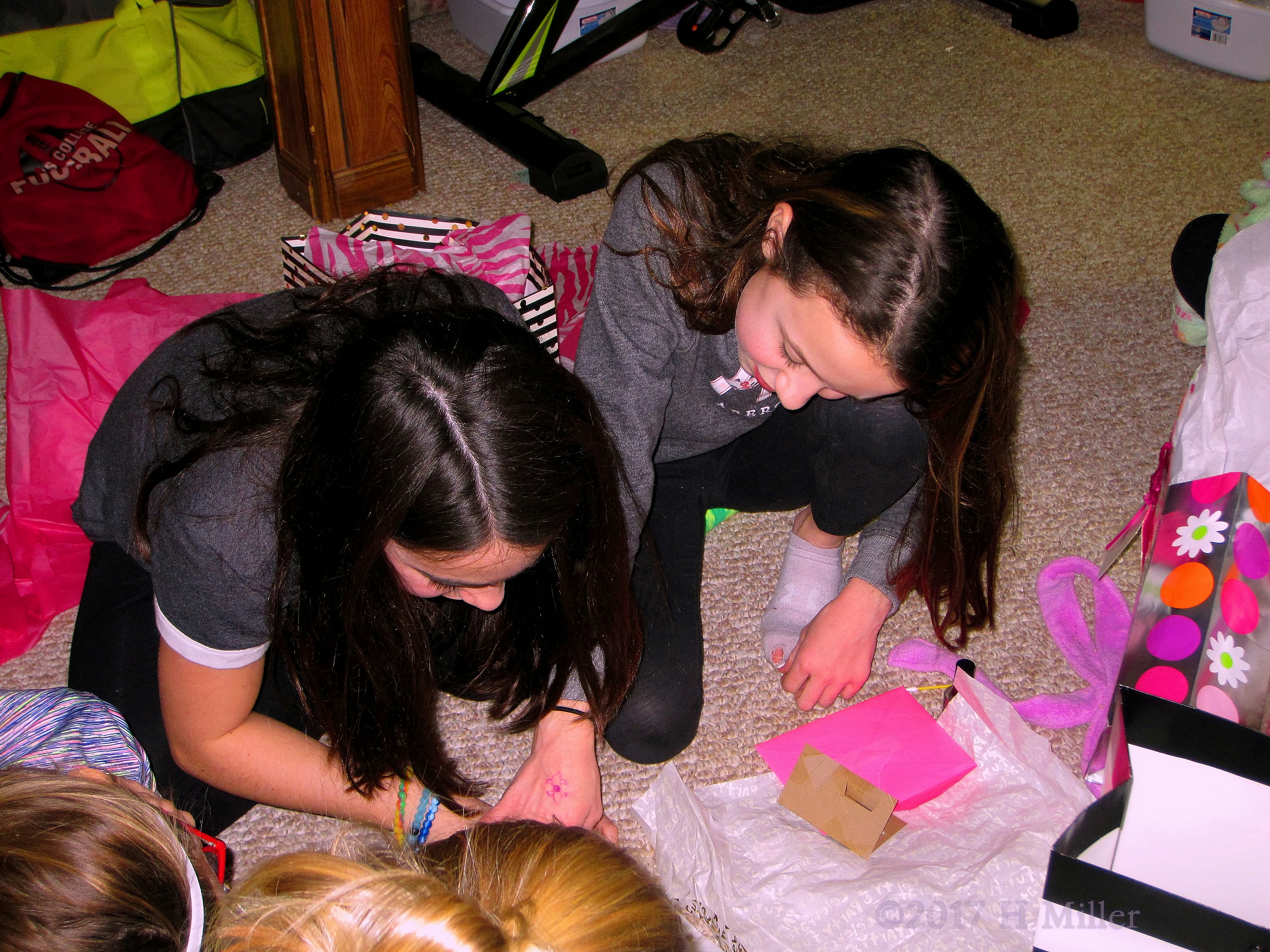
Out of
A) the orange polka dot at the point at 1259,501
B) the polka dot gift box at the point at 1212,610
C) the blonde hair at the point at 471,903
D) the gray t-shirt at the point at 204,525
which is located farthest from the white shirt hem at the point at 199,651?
the orange polka dot at the point at 1259,501

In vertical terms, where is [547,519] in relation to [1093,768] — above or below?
above

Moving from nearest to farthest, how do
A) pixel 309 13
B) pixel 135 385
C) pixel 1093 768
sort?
pixel 135 385
pixel 1093 768
pixel 309 13

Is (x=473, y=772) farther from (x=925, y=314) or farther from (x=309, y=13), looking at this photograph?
(x=309, y=13)

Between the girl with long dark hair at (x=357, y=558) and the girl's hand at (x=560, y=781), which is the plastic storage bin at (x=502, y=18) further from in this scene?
the girl's hand at (x=560, y=781)

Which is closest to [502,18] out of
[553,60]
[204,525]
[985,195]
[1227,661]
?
[553,60]

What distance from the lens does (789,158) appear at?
2.76 ft

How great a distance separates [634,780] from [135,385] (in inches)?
23.0

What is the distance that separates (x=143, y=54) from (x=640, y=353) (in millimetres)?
1136

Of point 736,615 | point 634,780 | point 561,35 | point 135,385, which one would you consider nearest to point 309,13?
point 561,35

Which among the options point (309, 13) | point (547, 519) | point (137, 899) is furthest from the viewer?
point (309, 13)

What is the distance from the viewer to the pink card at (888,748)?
917 millimetres

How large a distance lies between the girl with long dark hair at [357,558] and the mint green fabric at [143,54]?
92cm

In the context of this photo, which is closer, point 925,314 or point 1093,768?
point 925,314

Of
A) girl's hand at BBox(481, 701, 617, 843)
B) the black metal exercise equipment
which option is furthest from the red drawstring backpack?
girl's hand at BBox(481, 701, 617, 843)
